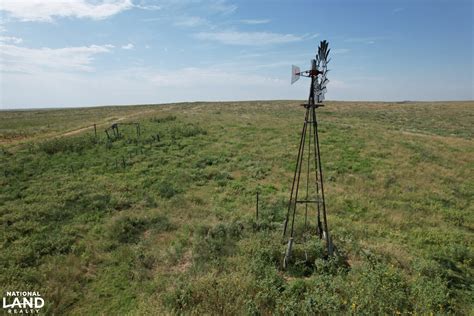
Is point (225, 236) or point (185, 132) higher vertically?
point (185, 132)

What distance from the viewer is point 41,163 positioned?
1442 centimetres

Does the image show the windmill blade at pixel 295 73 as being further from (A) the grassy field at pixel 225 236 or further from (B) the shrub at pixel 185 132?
(B) the shrub at pixel 185 132

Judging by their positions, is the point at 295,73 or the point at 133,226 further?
the point at 133,226

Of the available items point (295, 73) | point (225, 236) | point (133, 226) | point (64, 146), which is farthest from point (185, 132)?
point (295, 73)

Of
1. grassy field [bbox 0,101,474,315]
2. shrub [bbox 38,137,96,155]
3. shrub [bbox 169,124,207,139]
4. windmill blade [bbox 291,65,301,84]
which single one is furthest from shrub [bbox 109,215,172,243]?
shrub [bbox 169,124,207,139]

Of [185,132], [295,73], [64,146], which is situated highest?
[295,73]

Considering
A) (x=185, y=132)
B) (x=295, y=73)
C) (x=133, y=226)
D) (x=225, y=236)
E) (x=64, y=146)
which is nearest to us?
(x=295, y=73)

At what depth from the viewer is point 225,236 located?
7430 millimetres

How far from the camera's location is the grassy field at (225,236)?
505cm

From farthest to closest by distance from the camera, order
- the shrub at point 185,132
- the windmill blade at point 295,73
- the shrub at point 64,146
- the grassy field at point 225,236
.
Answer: the shrub at point 185,132 → the shrub at point 64,146 → the windmill blade at point 295,73 → the grassy field at point 225,236

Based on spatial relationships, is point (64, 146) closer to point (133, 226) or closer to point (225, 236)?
point (133, 226)

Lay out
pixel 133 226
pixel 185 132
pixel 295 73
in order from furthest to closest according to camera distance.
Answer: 1. pixel 185 132
2. pixel 133 226
3. pixel 295 73

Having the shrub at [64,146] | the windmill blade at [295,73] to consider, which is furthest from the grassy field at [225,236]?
the windmill blade at [295,73]

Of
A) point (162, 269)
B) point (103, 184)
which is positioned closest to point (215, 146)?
point (103, 184)
